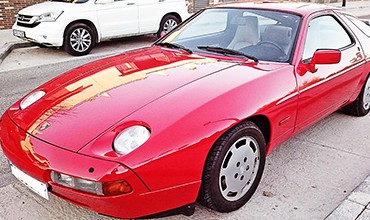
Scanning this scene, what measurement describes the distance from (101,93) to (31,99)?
57 cm

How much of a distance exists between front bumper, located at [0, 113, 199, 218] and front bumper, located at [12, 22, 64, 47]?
566 cm

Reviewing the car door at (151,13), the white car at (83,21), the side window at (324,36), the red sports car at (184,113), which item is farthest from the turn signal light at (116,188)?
the car door at (151,13)

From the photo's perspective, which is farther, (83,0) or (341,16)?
(83,0)

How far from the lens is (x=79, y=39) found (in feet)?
25.7

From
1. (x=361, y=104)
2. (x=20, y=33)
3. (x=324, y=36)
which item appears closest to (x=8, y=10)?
(x=20, y=33)

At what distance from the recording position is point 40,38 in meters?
7.52

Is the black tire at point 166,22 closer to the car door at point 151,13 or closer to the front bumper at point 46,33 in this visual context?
the car door at point 151,13

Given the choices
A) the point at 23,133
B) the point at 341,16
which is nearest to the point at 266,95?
the point at 23,133

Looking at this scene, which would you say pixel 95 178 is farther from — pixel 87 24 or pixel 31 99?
pixel 87 24

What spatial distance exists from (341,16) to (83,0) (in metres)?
5.62

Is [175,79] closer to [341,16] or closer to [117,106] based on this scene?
[117,106]

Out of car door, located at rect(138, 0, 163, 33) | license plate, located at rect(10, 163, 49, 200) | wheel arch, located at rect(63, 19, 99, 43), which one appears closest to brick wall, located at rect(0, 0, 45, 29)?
wheel arch, located at rect(63, 19, 99, 43)

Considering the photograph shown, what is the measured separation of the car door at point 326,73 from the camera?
3109mm

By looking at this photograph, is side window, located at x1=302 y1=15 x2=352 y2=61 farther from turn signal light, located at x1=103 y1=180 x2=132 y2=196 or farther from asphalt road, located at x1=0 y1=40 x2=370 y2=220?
turn signal light, located at x1=103 y1=180 x2=132 y2=196
